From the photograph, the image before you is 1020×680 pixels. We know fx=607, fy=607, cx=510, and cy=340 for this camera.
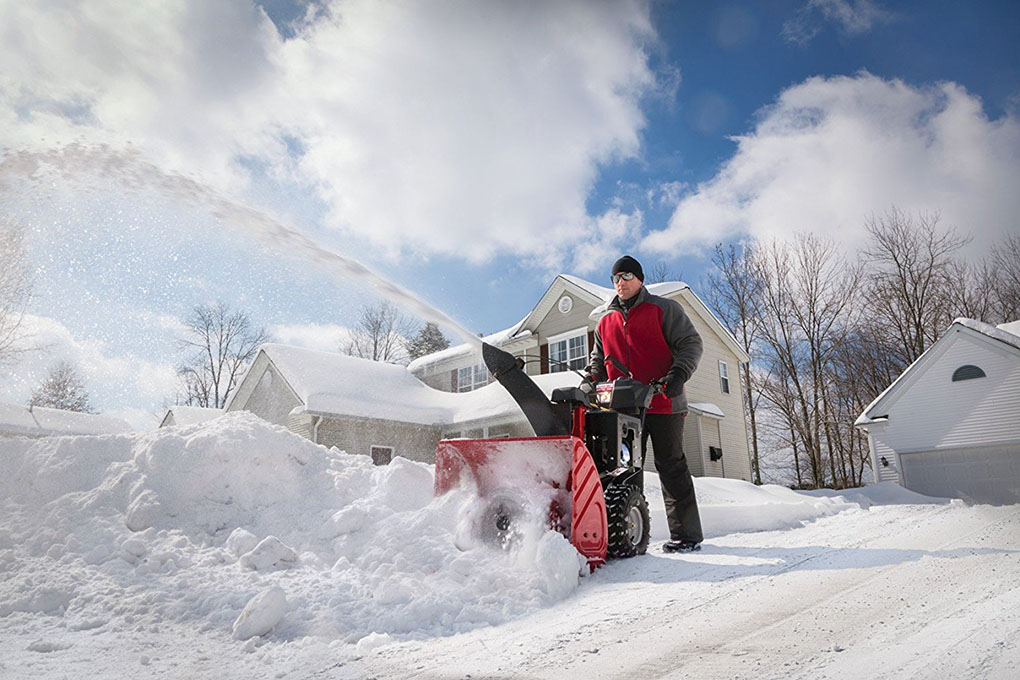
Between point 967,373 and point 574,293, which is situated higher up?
point 574,293

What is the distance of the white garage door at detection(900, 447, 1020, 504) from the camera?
14.6 meters

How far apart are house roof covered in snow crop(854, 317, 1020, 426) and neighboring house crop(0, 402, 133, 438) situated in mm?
25670

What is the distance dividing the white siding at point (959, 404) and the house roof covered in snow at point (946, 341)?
16 centimetres

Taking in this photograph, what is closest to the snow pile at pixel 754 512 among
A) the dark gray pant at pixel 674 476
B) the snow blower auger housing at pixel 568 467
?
the dark gray pant at pixel 674 476

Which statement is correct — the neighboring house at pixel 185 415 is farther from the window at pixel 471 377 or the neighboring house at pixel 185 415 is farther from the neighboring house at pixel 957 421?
the neighboring house at pixel 957 421

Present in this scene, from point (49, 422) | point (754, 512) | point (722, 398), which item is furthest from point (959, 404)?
point (49, 422)

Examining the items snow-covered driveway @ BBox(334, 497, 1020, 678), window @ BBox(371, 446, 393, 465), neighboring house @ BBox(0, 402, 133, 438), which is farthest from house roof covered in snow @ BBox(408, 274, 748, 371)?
neighboring house @ BBox(0, 402, 133, 438)

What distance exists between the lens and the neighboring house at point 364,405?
15.1 meters

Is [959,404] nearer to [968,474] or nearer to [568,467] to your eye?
[968,474]

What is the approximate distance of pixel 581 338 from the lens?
59.1 feet

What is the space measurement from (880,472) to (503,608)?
56.6 ft

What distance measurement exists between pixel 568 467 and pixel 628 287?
1.90 metres

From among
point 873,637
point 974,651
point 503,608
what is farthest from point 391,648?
point 974,651

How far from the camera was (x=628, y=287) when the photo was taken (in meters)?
5.18
